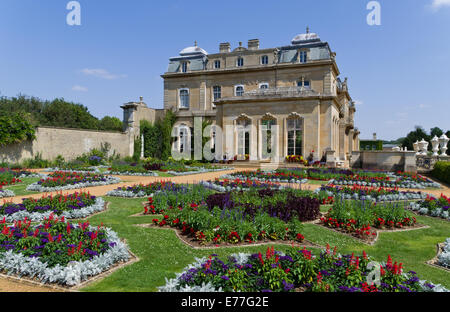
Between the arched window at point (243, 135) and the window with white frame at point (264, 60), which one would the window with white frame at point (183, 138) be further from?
the window with white frame at point (264, 60)

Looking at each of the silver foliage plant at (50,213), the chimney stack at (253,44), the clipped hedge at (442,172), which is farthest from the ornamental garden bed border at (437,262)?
the chimney stack at (253,44)

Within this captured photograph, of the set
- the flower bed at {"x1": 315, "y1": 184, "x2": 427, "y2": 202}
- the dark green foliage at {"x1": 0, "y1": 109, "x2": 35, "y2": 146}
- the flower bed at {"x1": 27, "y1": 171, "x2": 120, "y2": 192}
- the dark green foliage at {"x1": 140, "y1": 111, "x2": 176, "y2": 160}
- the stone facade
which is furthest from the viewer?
the dark green foliage at {"x1": 140, "y1": 111, "x2": 176, "y2": 160}

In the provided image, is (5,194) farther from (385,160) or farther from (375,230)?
(385,160)

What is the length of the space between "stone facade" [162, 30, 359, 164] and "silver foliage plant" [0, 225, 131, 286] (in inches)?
802

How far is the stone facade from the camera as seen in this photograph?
23.2 m

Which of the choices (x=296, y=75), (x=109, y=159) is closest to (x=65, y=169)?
(x=109, y=159)

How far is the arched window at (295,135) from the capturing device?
23.4 meters

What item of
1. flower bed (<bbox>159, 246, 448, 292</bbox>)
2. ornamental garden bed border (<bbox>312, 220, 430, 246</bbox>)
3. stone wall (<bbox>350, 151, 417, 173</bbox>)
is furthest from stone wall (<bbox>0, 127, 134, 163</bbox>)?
flower bed (<bbox>159, 246, 448, 292</bbox>)

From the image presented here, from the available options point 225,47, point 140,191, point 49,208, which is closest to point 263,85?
point 225,47

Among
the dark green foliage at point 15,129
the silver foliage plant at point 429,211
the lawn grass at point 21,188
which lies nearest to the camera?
the silver foliage plant at point 429,211

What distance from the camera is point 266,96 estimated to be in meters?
23.9

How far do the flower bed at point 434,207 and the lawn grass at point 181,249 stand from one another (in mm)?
390

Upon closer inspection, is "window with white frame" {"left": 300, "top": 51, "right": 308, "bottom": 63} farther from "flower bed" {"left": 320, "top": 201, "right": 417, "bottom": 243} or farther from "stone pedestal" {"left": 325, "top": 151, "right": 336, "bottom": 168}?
"flower bed" {"left": 320, "top": 201, "right": 417, "bottom": 243}
